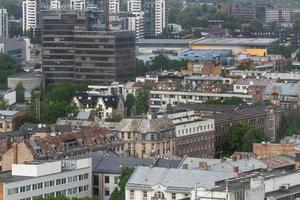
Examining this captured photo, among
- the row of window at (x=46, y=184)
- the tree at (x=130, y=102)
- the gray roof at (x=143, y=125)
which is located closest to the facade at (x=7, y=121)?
the gray roof at (x=143, y=125)

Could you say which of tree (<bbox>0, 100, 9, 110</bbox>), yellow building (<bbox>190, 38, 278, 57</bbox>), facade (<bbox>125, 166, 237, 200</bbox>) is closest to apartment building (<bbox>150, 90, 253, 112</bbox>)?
tree (<bbox>0, 100, 9, 110</bbox>)

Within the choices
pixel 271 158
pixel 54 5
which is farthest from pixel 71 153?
pixel 54 5

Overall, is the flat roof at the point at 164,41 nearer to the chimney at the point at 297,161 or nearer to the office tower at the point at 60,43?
the office tower at the point at 60,43

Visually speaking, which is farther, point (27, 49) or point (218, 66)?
point (27, 49)

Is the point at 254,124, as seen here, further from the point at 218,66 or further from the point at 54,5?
the point at 54,5

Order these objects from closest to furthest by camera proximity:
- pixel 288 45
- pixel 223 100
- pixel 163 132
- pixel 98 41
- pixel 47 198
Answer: pixel 47 198, pixel 163 132, pixel 223 100, pixel 98 41, pixel 288 45

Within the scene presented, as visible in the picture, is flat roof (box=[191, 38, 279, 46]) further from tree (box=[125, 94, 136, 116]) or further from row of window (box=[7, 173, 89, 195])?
row of window (box=[7, 173, 89, 195])
